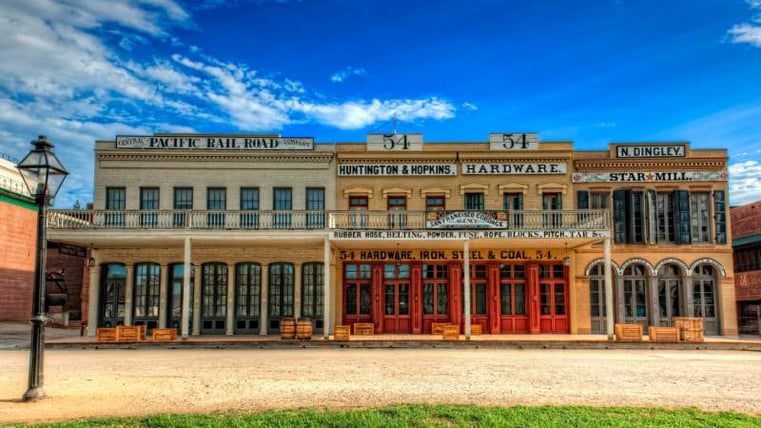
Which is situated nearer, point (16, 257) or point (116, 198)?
point (116, 198)

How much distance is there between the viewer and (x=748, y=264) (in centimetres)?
2784

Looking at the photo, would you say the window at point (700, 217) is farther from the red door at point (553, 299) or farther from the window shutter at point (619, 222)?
the red door at point (553, 299)

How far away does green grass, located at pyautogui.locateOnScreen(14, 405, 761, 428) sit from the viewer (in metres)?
7.93

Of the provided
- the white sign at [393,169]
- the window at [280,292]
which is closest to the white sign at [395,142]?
the white sign at [393,169]

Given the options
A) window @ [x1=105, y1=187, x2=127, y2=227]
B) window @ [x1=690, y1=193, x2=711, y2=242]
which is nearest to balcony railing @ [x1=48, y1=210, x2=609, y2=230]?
window @ [x1=105, y1=187, x2=127, y2=227]

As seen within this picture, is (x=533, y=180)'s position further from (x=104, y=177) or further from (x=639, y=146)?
(x=104, y=177)

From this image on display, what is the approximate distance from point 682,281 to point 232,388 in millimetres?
18380

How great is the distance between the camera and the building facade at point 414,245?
23.0m

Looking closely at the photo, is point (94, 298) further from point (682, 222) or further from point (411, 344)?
point (682, 222)

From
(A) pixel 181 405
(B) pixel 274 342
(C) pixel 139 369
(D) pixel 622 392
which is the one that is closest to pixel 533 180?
(B) pixel 274 342

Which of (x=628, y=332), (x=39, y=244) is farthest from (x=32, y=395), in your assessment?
(x=628, y=332)

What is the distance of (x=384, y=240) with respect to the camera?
→ 21.0m

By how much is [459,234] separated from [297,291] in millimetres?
6304

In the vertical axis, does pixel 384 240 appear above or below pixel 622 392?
above
